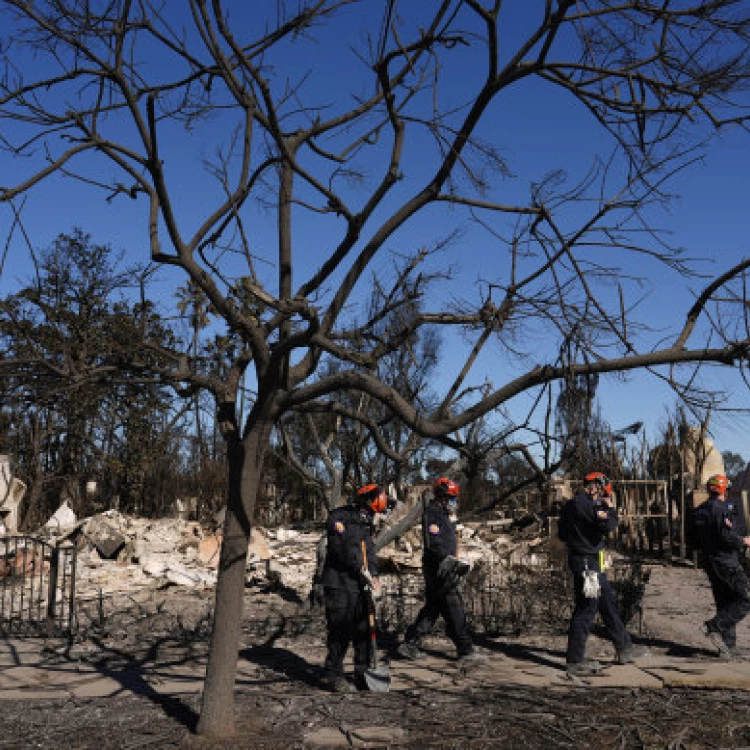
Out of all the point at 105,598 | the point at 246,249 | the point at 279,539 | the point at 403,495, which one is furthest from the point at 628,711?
the point at 403,495

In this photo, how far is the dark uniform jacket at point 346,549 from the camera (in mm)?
7523

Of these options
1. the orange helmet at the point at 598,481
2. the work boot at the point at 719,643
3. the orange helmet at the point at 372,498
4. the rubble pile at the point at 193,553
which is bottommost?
the work boot at the point at 719,643

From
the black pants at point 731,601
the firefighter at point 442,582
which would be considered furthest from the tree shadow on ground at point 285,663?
the black pants at point 731,601

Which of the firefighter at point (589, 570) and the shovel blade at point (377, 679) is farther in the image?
the firefighter at point (589, 570)

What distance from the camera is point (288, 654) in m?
8.80

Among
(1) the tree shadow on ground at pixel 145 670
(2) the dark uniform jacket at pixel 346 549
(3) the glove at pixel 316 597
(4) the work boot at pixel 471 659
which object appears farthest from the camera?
(3) the glove at pixel 316 597

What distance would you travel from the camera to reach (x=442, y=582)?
329 inches

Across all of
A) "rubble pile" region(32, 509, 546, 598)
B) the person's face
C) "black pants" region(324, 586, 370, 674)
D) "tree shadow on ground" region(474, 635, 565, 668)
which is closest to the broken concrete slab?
"tree shadow on ground" region(474, 635, 565, 668)

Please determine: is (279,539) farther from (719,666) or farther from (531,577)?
(719,666)

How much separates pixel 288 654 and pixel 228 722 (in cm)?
310

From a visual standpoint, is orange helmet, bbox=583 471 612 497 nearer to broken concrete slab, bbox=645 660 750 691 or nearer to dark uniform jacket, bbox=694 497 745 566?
dark uniform jacket, bbox=694 497 745 566

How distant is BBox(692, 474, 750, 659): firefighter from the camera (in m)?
8.48

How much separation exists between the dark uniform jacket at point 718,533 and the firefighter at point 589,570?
1.30 metres

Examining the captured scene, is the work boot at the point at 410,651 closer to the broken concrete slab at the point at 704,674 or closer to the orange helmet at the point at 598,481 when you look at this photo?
the broken concrete slab at the point at 704,674
